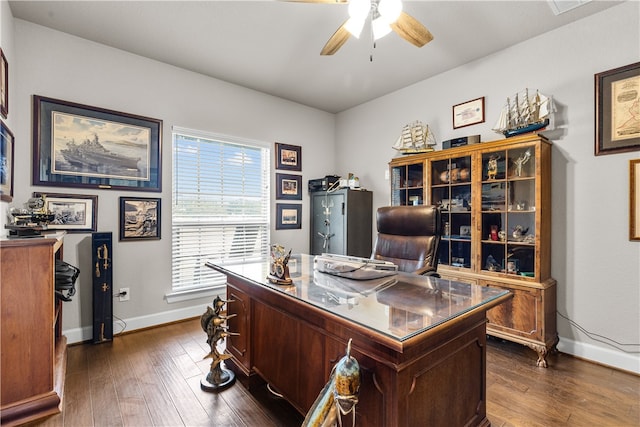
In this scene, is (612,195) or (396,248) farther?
(396,248)

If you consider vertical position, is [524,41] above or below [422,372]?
above

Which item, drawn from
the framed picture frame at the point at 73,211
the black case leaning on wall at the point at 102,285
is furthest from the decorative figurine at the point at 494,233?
the framed picture frame at the point at 73,211

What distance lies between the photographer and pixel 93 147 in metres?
2.76

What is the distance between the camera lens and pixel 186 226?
3336mm

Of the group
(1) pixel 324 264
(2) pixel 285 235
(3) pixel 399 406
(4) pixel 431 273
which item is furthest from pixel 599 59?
(2) pixel 285 235

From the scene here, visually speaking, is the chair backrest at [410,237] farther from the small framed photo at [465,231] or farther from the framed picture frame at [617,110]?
the framed picture frame at [617,110]

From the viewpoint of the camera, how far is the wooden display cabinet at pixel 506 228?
2420 mm

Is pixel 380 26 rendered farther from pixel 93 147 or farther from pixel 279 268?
pixel 93 147

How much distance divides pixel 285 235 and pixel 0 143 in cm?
280

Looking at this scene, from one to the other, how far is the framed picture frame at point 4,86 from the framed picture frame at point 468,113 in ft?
12.4

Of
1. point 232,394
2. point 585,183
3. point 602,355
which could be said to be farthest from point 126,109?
point 602,355

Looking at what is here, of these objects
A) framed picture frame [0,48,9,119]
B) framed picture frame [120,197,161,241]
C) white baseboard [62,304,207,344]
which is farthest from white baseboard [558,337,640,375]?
framed picture frame [0,48,9,119]

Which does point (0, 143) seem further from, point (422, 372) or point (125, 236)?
point (422, 372)

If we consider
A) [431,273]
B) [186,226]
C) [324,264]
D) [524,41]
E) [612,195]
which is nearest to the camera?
[324,264]
